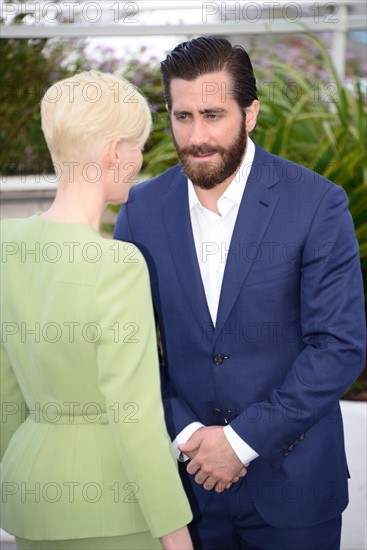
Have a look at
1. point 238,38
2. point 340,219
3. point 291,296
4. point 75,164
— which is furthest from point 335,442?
point 238,38

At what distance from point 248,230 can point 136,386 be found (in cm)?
73

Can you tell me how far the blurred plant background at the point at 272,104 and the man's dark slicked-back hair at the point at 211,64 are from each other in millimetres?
2330

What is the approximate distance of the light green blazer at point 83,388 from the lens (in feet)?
6.34

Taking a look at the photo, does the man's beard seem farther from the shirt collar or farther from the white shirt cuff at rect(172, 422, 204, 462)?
the white shirt cuff at rect(172, 422, 204, 462)

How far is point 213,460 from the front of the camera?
2.44 m

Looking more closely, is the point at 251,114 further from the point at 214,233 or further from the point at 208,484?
the point at 208,484

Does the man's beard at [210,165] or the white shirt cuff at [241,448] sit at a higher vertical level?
the man's beard at [210,165]

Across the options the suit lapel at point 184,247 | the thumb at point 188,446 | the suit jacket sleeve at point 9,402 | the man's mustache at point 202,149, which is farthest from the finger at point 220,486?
the man's mustache at point 202,149

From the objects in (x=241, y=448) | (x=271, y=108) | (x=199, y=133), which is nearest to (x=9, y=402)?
(x=241, y=448)

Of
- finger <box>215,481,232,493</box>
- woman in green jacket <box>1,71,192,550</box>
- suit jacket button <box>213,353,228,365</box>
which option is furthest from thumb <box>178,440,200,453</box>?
woman in green jacket <box>1,71,192,550</box>

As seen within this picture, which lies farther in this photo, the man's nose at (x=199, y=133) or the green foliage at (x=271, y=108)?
the green foliage at (x=271, y=108)

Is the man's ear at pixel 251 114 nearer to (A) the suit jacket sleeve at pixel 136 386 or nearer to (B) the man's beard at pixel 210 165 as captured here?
(B) the man's beard at pixel 210 165

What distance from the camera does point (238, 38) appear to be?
9.73 metres

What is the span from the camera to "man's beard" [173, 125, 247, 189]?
8.23ft
